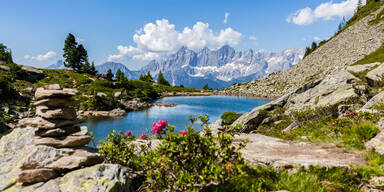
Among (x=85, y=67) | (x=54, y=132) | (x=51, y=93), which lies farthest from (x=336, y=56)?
(x=85, y=67)

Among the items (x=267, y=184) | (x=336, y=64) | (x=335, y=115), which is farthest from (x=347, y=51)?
(x=267, y=184)

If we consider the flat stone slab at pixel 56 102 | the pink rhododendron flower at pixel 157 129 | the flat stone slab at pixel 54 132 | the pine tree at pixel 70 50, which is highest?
the pine tree at pixel 70 50

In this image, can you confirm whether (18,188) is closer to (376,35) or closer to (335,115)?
(335,115)

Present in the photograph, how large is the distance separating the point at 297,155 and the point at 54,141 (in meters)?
9.53

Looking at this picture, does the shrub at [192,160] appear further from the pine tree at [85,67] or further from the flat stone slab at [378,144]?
the pine tree at [85,67]

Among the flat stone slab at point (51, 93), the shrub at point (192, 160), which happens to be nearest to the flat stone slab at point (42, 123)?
the flat stone slab at point (51, 93)

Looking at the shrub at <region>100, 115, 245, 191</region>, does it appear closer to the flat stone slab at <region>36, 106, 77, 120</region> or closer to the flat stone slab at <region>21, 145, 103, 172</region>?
the flat stone slab at <region>21, 145, 103, 172</region>

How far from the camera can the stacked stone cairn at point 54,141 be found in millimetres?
5832

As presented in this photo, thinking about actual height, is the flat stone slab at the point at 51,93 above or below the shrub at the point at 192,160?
above

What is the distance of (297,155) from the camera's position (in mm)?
6973

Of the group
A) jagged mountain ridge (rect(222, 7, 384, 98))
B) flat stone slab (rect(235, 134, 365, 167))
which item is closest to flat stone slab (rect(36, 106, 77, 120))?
flat stone slab (rect(235, 134, 365, 167))

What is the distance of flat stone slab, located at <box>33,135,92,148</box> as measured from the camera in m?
7.24

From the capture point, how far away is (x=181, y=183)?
436cm

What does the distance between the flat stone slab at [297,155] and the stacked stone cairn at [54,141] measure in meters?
5.93
